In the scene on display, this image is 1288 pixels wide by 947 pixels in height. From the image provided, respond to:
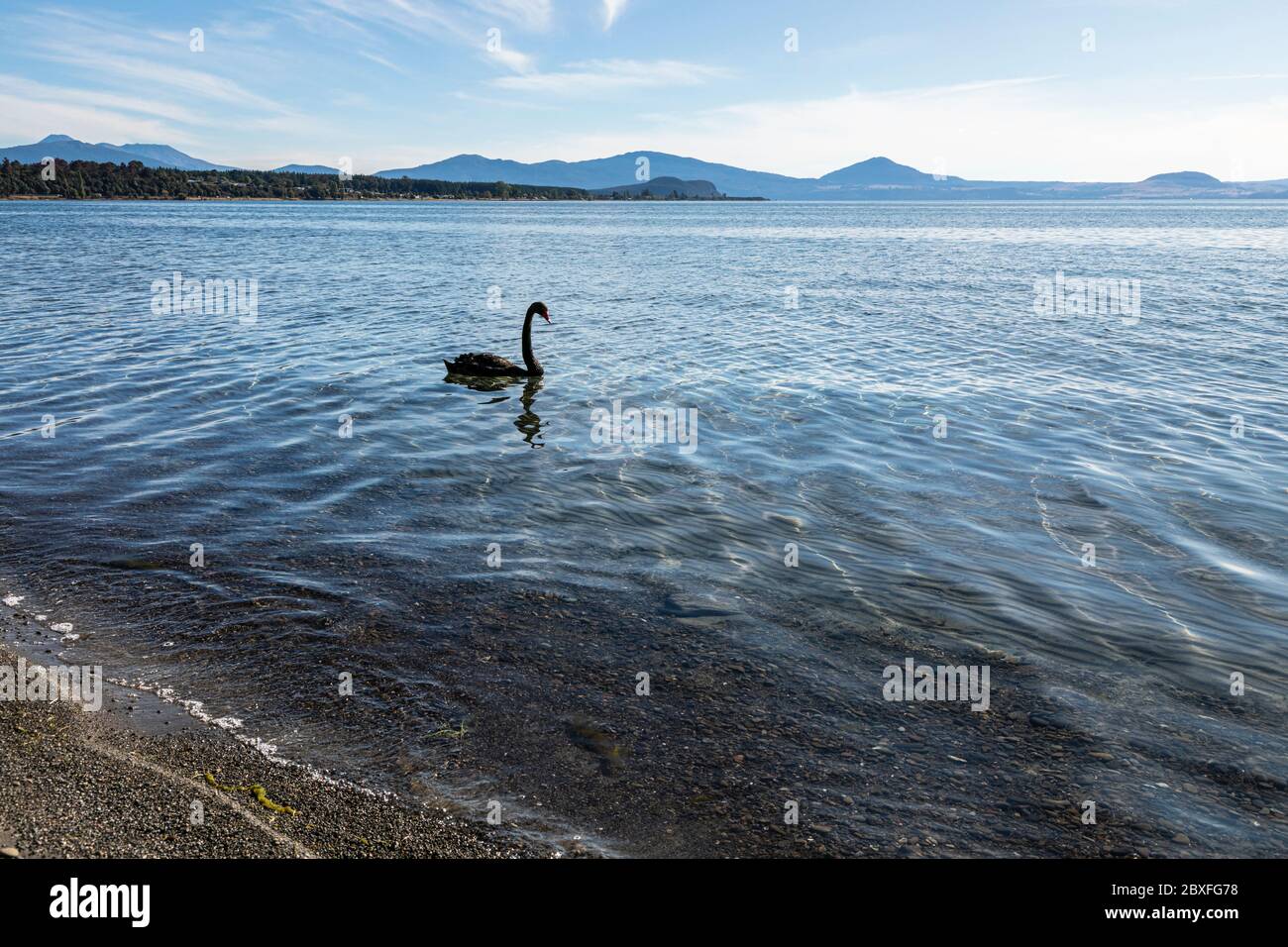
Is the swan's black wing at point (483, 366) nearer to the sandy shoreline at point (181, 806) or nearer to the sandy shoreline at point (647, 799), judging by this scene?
the sandy shoreline at point (647, 799)

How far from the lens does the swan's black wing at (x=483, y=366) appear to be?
22.2 meters

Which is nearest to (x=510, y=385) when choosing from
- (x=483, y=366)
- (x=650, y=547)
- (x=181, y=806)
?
(x=483, y=366)

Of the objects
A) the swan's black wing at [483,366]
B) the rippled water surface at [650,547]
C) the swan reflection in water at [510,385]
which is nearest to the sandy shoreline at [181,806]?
the rippled water surface at [650,547]

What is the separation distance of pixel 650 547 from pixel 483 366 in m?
12.0

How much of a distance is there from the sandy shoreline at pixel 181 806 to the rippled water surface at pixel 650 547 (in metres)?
0.40

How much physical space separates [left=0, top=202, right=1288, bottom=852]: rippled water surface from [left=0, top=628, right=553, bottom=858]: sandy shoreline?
0.40 m

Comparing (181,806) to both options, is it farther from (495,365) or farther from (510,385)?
(510,385)

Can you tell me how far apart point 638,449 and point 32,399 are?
14.3 meters

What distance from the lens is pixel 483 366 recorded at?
22.3m

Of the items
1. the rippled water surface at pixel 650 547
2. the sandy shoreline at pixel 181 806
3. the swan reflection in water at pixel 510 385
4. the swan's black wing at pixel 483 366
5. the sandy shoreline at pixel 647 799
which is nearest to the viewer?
the sandy shoreline at pixel 181 806

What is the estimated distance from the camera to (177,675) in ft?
26.5
